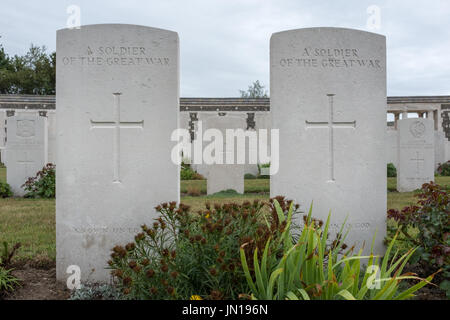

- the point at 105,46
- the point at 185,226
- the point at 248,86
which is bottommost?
the point at 185,226

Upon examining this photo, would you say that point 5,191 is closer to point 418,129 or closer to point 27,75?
point 418,129

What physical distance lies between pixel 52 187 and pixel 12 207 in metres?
1.67

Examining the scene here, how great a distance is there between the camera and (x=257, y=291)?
222 cm

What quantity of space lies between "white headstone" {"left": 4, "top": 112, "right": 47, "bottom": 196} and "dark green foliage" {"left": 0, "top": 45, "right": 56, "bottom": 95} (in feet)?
90.5

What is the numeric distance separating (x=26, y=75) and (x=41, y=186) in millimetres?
29386

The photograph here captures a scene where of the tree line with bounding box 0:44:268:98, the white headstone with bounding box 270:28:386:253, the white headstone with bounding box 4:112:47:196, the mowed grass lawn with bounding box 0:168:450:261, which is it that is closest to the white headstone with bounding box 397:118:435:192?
the mowed grass lawn with bounding box 0:168:450:261

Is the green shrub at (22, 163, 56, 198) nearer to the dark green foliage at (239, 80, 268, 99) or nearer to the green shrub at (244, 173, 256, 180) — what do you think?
the green shrub at (244, 173, 256, 180)

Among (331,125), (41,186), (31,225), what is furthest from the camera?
(41,186)

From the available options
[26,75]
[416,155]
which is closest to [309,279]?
[416,155]

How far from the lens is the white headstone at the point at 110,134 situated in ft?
11.7

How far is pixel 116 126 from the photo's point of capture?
3.59 meters

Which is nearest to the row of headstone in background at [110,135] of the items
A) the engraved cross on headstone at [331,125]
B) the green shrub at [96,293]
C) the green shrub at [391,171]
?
the green shrub at [96,293]
